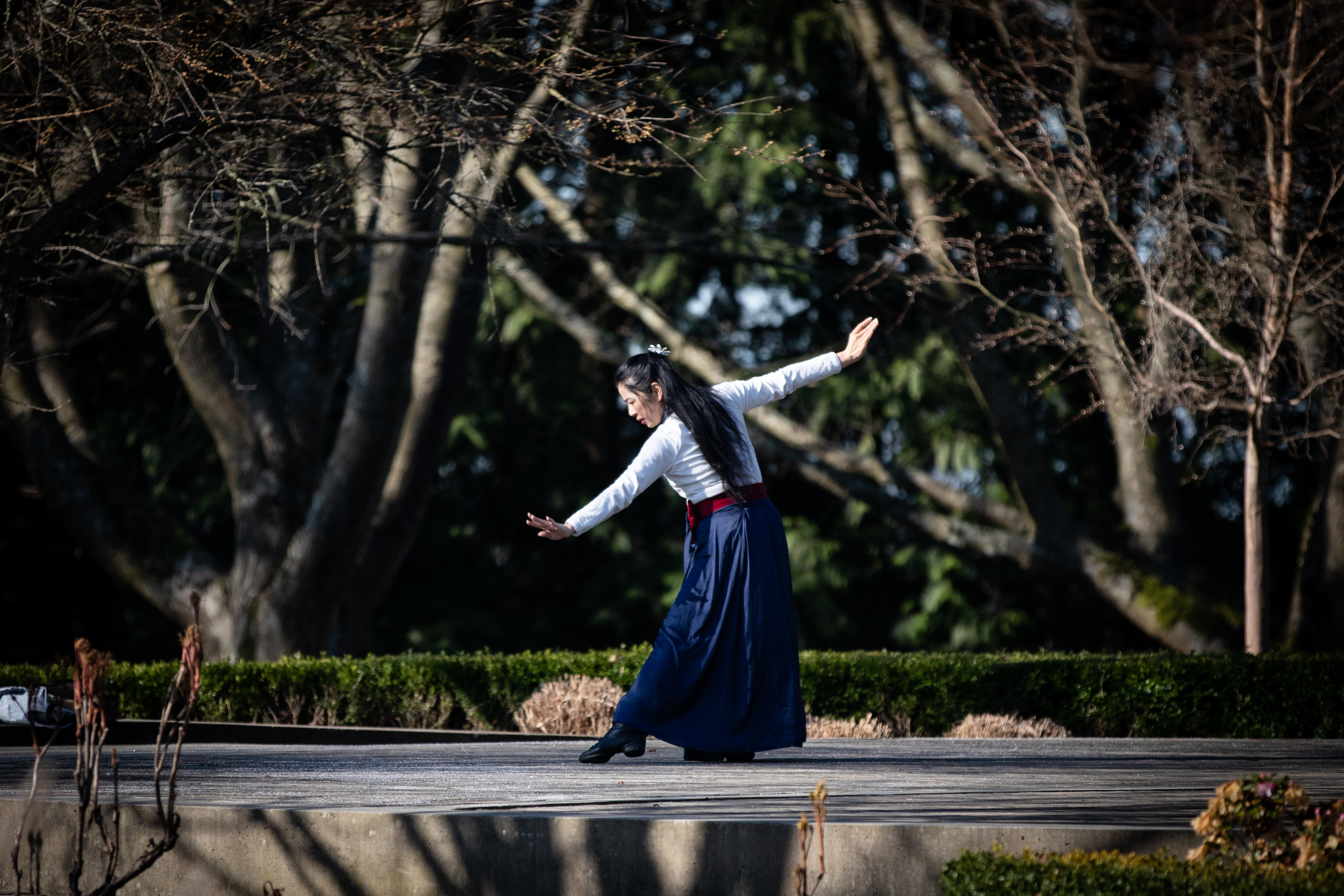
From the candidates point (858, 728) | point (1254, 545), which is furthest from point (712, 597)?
point (1254, 545)

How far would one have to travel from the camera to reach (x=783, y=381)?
5680 mm

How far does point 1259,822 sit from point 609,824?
1.77 m

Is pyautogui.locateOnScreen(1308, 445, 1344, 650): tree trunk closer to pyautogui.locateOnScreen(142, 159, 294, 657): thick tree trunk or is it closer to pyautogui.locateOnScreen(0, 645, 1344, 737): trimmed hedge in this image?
pyautogui.locateOnScreen(0, 645, 1344, 737): trimmed hedge

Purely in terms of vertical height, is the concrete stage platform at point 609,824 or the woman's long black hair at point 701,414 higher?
the woman's long black hair at point 701,414

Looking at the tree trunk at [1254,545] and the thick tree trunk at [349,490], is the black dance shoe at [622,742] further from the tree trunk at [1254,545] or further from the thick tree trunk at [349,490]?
the thick tree trunk at [349,490]

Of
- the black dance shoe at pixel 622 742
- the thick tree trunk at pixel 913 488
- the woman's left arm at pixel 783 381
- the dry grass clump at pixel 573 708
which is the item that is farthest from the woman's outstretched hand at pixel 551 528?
the thick tree trunk at pixel 913 488

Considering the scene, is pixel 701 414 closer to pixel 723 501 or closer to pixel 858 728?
pixel 723 501

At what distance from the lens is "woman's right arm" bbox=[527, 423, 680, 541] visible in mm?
5230

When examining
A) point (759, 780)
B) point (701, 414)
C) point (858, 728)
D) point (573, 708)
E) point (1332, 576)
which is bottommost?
point (858, 728)

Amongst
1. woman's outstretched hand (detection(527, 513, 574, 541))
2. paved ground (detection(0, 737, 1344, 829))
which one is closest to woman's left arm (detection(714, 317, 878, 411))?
woman's outstretched hand (detection(527, 513, 574, 541))

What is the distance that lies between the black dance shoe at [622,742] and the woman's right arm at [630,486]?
891mm

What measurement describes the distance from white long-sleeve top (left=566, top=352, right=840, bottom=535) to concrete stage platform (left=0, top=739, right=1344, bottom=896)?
3.77ft

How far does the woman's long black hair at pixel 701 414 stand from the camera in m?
5.46

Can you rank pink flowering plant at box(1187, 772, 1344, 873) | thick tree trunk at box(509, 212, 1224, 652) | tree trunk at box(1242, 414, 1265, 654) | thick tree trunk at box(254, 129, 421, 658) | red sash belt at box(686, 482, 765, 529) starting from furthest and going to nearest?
thick tree trunk at box(509, 212, 1224, 652) → thick tree trunk at box(254, 129, 421, 658) → tree trunk at box(1242, 414, 1265, 654) → red sash belt at box(686, 482, 765, 529) → pink flowering plant at box(1187, 772, 1344, 873)
